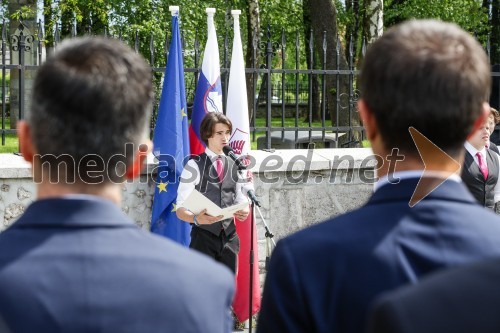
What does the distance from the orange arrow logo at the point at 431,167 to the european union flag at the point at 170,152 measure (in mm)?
5156

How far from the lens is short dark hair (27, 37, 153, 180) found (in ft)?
5.44

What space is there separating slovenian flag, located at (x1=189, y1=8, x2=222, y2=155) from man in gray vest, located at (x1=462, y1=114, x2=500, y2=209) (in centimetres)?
209

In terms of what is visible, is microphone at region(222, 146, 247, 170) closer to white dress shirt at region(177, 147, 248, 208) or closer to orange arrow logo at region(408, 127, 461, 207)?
white dress shirt at region(177, 147, 248, 208)

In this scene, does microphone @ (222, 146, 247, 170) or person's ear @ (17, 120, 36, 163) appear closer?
person's ear @ (17, 120, 36, 163)

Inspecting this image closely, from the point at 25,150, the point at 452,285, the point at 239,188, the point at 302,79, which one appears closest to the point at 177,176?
the point at 239,188

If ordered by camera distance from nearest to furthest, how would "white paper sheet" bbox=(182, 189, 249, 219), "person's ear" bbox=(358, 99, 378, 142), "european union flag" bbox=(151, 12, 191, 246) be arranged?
"person's ear" bbox=(358, 99, 378, 142)
"white paper sheet" bbox=(182, 189, 249, 219)
"european union flag" bbox=(151, 12, 191, 246)

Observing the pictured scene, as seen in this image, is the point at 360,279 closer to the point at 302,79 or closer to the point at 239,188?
the point at 239,188

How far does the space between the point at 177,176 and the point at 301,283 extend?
528cm

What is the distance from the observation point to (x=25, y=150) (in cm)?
178

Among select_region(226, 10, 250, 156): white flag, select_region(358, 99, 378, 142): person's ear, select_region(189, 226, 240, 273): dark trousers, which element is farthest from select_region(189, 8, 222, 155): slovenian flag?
select_region(358, 99, 378, 142): person's ear

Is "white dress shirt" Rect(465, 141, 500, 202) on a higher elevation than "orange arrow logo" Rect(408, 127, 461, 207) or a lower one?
lower

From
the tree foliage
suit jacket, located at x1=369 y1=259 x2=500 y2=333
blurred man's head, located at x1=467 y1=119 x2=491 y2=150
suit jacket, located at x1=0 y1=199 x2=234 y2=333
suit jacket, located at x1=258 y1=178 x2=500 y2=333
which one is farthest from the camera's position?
the tree foliage

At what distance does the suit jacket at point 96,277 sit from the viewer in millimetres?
1562

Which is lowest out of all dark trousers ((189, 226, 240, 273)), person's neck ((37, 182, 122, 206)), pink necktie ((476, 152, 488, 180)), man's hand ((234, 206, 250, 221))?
dark trousers ((189, 226, 240, 273))
